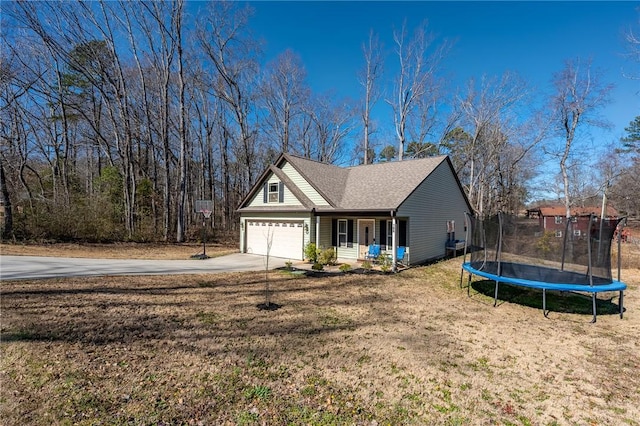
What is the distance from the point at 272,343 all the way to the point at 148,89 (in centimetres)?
2676

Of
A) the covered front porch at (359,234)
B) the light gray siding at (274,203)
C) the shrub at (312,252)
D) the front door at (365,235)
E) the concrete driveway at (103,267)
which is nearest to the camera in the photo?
the concrete driveway at (103,267)

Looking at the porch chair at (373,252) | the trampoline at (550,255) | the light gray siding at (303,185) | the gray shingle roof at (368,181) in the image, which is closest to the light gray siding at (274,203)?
the light gray siding at (303,185)

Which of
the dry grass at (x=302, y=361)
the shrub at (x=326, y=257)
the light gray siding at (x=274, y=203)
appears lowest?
the dry grass at (x=302, y=361)

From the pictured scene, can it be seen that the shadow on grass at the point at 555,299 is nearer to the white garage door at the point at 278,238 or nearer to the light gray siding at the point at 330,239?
the light gray siding at the point at 330,239

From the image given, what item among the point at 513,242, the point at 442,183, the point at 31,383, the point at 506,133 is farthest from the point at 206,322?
the point at 506,133

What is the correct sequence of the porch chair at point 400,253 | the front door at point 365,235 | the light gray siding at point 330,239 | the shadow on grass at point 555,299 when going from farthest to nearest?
the light gray siding at point 330,239
the front door at point 365,235
the porch chair at point 400,253
the shadow on grass at point 555,299

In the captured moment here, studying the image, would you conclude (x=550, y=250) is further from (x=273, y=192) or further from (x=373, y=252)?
(x=273, y=192)

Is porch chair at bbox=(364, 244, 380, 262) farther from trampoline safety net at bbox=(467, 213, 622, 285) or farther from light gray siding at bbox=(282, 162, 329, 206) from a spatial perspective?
trampoline safety net at bbox=(467, 213, 622, 285)

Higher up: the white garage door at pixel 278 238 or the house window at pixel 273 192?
the house window at pixel 273 192

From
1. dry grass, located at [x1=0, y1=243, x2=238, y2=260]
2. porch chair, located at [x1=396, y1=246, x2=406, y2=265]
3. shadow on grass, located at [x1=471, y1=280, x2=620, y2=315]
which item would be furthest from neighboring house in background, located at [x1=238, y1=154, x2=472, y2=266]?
dry grass, located at [x1=0, y1=243, x2=238, y2=260]

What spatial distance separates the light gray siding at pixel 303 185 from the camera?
14.9 m

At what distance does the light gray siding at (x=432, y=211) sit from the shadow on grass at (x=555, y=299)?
13.3 ft

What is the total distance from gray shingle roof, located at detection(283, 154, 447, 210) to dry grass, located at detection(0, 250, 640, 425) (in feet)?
21.3

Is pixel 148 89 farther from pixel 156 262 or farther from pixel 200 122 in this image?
pixel 156 262
